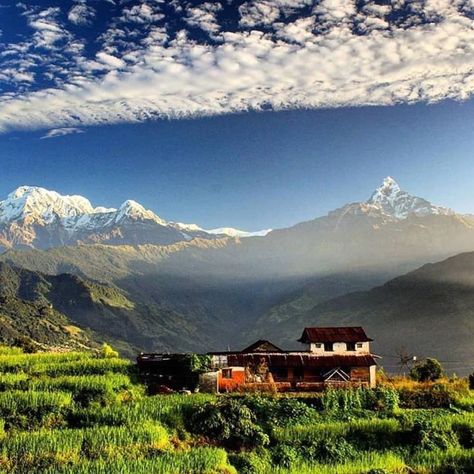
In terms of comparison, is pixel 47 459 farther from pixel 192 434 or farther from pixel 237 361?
pixel 237 361

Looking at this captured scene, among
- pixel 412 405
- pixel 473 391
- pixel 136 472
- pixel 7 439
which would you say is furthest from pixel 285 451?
pixel 473 391

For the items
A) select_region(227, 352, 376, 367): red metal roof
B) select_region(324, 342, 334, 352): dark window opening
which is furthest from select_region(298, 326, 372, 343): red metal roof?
select_region(227, 352, 376, 367): red metal roof

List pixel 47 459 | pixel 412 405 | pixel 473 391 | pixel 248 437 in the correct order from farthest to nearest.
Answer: pixel 473 391, pixel 412 405, pixel 248 437, pixel 47 459

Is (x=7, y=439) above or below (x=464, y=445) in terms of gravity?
above

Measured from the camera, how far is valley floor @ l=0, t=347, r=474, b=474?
19.2m

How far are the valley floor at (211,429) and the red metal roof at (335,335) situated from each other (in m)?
13.7

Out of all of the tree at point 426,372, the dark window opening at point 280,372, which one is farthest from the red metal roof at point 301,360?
the tree at point 426,372

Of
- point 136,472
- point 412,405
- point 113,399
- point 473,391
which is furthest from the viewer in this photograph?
point 473,391

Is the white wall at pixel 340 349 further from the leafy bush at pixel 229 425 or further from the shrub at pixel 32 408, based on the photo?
the shrub at pixel 32 408

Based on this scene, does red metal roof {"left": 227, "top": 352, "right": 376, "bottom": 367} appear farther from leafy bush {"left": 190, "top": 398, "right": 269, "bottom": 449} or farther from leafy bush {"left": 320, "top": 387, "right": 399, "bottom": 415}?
leafy bush {"left": 190, "top": 398, "right": 269, "bottom": 449}

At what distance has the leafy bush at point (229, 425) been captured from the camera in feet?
78.6

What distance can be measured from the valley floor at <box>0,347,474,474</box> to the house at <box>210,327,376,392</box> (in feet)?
17.9

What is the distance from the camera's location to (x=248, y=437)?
79.0 feet

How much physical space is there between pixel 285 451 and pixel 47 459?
8.74 meters
